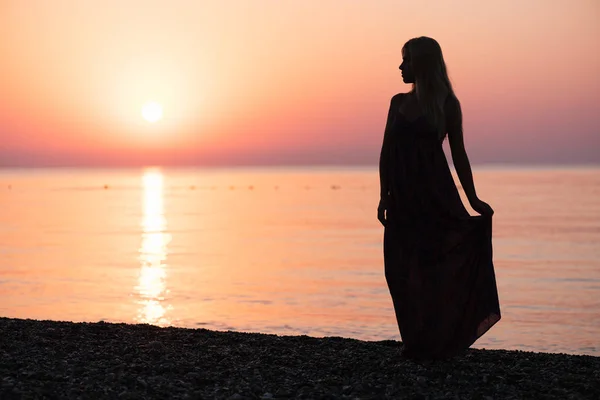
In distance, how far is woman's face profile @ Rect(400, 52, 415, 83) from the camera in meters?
7.46

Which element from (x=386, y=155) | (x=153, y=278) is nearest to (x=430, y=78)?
(x=386, y=155)

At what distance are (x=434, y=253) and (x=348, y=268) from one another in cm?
1765

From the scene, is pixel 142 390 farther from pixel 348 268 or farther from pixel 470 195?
pixel 348 268

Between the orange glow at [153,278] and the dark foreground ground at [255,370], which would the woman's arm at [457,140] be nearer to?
the dark foreground ground at [255,370]

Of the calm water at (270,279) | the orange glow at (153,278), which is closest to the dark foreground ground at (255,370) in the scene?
the calm water at (270,279)

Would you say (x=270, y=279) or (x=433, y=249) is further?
(x=270, y=279)

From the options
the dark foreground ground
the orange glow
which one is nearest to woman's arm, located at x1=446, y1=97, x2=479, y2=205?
the dark foreground ground

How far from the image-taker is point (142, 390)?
662 cm

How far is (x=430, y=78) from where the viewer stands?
738cm

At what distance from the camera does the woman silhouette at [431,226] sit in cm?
742

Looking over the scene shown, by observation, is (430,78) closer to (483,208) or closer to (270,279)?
(483,208)

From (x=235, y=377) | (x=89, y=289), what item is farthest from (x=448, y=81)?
(x=89, y=289)

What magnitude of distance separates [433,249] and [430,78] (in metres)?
1.52

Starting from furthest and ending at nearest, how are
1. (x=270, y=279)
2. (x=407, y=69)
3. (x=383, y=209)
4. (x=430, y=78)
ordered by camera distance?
(x=270, y=279) < (x=383, y=209) < (x=407, y=69) < (x=430, y=78)
